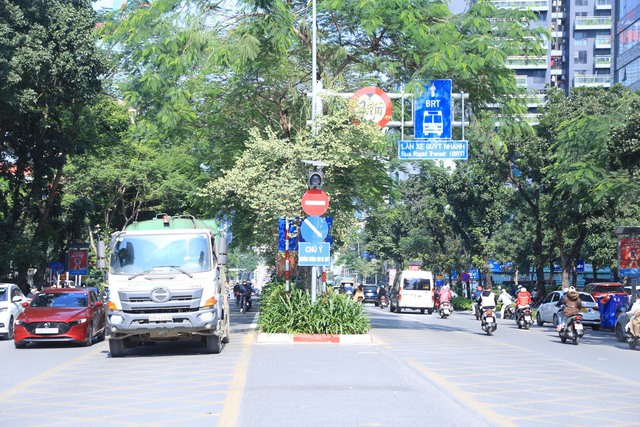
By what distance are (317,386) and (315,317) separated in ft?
30.1

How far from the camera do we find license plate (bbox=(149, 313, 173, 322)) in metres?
17.1

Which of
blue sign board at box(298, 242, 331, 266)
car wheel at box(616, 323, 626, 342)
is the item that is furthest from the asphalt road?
car wheel at box(616, 323, 626, 342)

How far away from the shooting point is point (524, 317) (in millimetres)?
31891

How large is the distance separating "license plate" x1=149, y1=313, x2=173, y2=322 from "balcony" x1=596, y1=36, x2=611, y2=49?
8971 centimetres

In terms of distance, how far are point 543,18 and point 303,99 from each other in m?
78.8

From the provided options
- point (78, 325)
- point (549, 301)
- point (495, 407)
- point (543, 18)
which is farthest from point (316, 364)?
point (543, 18)

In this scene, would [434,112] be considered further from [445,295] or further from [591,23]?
[591,23]

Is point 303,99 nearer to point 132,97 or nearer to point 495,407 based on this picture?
point 132,97

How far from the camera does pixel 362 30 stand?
1013 inches

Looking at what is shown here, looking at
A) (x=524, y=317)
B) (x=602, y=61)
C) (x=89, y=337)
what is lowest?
(x=524, y=317)

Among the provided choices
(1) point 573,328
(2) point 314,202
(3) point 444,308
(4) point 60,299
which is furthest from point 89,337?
(3) point 444,308

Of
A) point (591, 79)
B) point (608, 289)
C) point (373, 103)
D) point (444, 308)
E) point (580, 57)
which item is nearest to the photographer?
point (373, 103)

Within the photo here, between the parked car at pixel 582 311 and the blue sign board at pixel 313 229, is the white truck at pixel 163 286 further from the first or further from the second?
the parked car at pixel 582 311

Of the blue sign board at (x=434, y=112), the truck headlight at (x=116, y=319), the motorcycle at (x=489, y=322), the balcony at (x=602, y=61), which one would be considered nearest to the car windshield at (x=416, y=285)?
the motorcycle at (x=489, y=322)
